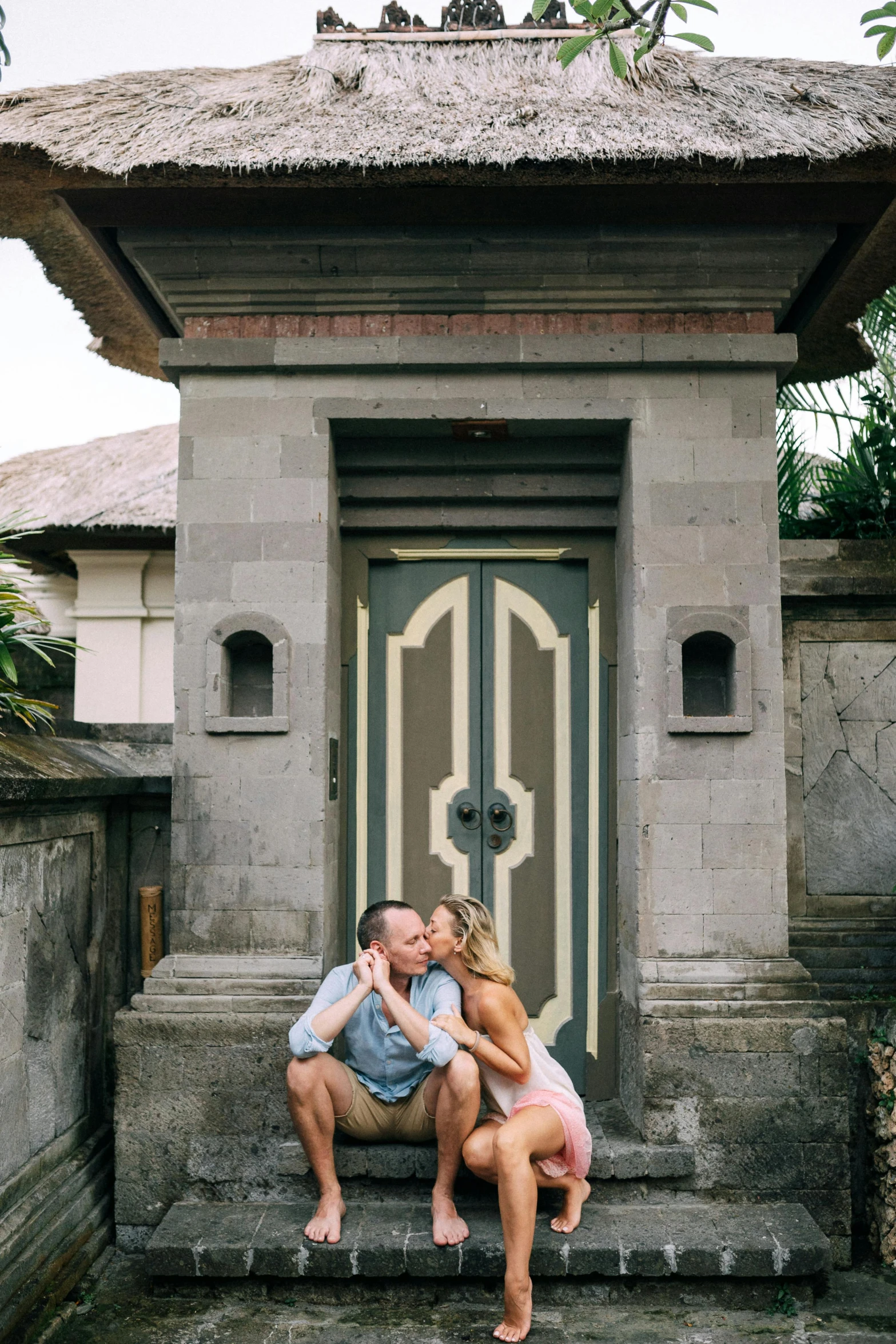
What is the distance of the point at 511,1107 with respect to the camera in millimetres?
3809

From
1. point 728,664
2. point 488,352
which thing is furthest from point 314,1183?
point 488,352

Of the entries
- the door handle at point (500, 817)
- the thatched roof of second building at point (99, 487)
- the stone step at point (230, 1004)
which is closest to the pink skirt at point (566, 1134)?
the stone step at point (230, 1004)

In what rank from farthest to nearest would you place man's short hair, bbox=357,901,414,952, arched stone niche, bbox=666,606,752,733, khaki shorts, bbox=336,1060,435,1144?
arched stone niche, bbox=666,606,752,733 → khaki shorts, bbox=336,1060,435,1144 → man's short hair, bbox=357,901,414,952

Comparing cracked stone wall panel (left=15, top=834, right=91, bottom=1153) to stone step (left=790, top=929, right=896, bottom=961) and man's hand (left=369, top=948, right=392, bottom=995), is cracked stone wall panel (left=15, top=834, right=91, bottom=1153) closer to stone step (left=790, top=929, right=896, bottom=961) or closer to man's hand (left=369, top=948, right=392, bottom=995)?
man's hand (left=369, top=948, right=392, bottom=995)

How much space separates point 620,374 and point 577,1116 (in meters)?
3.08

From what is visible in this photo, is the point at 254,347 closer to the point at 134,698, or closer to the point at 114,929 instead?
the point at 114,929

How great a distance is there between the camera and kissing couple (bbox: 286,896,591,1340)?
146 inches

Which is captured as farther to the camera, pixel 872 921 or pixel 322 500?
pixel 872 921

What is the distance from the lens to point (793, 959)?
14.4 feet

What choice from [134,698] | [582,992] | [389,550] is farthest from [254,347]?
[134,698]

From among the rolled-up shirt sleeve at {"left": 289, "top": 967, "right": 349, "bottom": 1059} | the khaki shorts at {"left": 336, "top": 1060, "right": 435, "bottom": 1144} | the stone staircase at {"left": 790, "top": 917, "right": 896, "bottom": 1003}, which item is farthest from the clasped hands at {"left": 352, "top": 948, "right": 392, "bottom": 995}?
the stone staircase at {"left": 790, "top": 917, "right": 896, "bottom": 1003}

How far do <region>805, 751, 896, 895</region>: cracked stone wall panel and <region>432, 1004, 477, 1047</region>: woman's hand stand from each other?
204 centimetres

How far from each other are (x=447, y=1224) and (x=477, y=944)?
101 centimetres

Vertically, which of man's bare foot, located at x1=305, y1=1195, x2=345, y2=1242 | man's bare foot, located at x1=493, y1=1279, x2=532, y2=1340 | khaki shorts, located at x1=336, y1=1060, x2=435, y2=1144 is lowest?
man's bare foot, located at x1=493, y1=1279, x2=532, y2=1340
